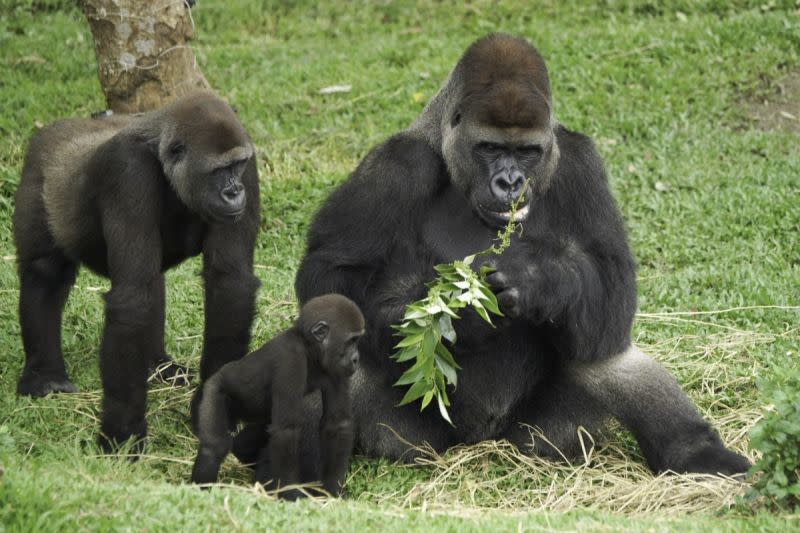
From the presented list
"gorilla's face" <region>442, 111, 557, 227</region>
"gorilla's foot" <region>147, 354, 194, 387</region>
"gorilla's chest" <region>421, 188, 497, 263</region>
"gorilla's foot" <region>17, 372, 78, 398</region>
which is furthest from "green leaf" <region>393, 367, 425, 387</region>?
"gorilla's foot" <region>17, 372, 78, 398</region>

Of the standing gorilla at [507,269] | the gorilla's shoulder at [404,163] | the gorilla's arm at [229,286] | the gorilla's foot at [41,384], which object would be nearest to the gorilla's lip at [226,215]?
the gorilla's arm at [229,286]

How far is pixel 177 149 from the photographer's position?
4.57 metres

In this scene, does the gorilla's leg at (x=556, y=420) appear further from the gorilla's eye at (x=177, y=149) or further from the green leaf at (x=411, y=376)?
the gorilla's eye at (x=177, y=149)

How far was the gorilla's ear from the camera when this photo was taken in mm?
4121

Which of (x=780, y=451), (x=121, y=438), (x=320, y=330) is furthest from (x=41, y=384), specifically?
(x=780, y=451)

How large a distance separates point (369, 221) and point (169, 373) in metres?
1.47

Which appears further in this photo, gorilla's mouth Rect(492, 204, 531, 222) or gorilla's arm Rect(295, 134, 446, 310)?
gorilla's arm Rect(295, 134, 446, 310)

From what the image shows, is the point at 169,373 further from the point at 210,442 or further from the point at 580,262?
the point at 580,262

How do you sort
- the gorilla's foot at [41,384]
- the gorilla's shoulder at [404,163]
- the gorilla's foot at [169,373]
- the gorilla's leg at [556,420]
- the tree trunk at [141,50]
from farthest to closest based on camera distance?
the tree trunk at [141,50]
the gorilla's foot at [169,373]
the gorilla's foot at [41,384]
the gorilla's leg at [556,420]
the gorilla's shoulder at [404,163]

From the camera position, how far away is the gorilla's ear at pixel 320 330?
4121mm

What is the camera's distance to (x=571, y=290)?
4461 mm

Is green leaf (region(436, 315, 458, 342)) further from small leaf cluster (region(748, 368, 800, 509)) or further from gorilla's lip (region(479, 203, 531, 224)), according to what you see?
small leaf cluster (region(748, 368, 800, 509))

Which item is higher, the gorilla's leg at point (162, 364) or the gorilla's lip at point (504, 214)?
the gorilla's lip at point (504, 214)

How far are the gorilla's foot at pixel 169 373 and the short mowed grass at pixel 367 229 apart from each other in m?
0.10
